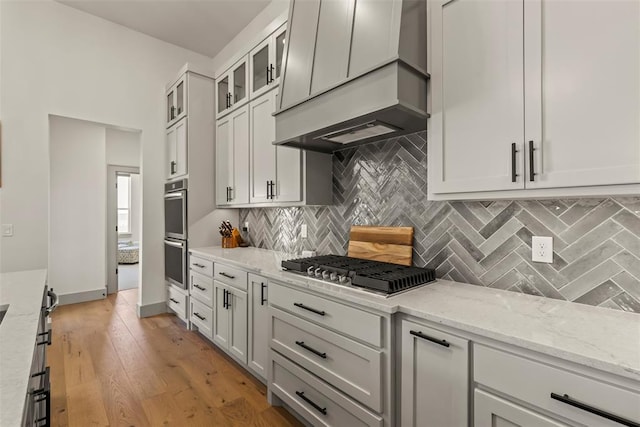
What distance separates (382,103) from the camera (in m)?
1.51

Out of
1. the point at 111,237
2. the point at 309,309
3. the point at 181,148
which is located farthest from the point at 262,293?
the point at 111,237

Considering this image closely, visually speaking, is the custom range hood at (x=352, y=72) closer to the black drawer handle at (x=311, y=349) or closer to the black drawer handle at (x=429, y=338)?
the black drawer handle at (x=429, y=338)

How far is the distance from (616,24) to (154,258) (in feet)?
14.3

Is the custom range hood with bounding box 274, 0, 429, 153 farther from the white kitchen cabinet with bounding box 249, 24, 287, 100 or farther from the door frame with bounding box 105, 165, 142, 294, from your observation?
the door frame with bounding box 105, 165, 142, 294

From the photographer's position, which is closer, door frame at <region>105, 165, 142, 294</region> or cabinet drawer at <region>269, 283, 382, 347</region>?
cabinet drawer at <region>269, 283, 382, 347</region>

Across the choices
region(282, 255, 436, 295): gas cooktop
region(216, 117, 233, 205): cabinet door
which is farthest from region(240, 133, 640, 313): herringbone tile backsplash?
region(216, 117, 233, 205): cabinet door

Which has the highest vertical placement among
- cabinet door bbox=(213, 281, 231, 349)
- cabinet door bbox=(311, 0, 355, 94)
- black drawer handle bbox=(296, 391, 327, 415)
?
cabinet door bbox=(311, 0, 355, 94)

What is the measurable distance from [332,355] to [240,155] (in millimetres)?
2160

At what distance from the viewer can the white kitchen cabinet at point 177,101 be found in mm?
3543

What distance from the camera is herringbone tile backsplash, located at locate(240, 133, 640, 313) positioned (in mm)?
1291

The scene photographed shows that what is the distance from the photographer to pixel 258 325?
7.41 ft

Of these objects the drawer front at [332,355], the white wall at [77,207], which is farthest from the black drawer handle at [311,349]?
the white wall at [77,207]

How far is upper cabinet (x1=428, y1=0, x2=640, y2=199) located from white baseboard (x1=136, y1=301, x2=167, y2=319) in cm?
371

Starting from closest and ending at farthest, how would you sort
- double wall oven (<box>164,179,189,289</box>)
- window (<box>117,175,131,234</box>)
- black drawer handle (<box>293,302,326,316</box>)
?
black drawer handle (<box>293,302,326,316</box>) → double wall oven (<box>164,179,189,289</box>) → window (<box>117,175,131,234</box>)
